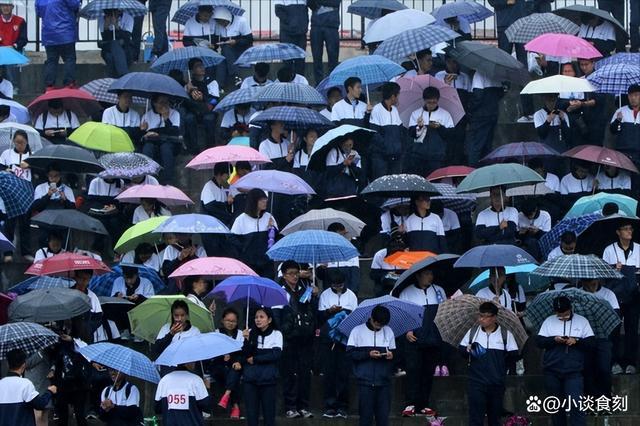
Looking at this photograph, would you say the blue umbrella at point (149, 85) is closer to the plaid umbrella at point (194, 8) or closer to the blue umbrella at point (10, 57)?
the blue umbrella at point (10, 57)

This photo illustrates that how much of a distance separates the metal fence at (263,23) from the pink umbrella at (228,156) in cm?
697

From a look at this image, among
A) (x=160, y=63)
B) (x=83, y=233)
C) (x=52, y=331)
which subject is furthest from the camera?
A: (x=160, y=63)

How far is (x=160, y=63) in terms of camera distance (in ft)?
98.2

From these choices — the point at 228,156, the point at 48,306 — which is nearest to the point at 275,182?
the point at 228,156

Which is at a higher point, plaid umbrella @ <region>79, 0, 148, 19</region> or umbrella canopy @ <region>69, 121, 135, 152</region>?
plaid umbrella @ <region>79, 0, 148, 19</region>

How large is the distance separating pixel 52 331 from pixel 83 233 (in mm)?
4513

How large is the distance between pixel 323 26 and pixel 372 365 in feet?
28.5

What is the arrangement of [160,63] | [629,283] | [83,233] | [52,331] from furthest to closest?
[160,63] → [83,233] → [629,283] → [52,331]

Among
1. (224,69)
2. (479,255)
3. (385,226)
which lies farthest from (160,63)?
(479,255)

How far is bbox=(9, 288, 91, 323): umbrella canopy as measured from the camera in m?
23.3

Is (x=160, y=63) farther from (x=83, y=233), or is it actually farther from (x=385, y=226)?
(x=385, y=226)

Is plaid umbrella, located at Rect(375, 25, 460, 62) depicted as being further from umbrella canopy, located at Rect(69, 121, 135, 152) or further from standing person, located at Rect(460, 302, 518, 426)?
standing person, located at Rect(460, 302, 518, 426)

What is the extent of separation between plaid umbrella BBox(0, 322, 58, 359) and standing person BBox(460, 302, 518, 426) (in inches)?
183

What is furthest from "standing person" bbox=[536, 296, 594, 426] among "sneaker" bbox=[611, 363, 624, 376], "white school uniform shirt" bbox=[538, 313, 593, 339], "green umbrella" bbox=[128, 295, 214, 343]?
"green umbrella" bbox=[128, 295, 214, 343]
